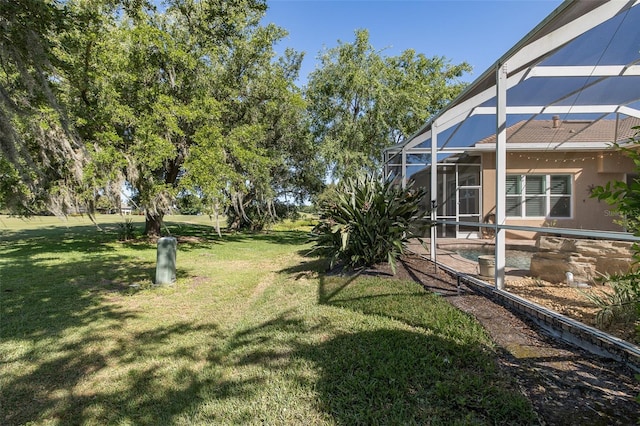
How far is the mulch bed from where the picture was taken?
1931 millimetres

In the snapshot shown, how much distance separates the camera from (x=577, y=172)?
33.8ft

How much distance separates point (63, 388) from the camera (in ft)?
8.79

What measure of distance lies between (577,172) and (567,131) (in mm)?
2117

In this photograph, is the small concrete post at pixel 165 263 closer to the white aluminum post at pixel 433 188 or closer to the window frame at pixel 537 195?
the white aluminum post at pixel 433 188

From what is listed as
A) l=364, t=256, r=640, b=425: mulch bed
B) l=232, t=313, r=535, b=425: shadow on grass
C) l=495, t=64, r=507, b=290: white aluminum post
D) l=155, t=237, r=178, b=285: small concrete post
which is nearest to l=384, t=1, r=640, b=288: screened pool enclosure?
l=495, t=64, r=507, b=290: white aluminum post

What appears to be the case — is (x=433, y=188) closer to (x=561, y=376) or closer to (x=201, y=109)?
(x=561, y=376)

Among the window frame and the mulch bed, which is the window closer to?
the window frame

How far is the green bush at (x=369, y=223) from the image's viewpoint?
5809 mm

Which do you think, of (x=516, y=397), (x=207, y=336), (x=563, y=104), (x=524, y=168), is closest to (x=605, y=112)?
(x=563, y=104)

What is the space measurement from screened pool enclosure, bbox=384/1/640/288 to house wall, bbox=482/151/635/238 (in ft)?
0.09

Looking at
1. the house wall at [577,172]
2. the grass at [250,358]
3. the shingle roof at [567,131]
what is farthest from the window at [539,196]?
the grass at [250,358]

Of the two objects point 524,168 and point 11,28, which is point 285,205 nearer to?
point 524,168

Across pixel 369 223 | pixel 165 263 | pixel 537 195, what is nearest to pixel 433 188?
pixel 369 223

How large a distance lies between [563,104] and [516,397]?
721cm
